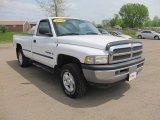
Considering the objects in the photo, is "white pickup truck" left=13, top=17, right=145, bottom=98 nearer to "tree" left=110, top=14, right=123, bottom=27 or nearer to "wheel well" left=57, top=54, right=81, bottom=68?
"wheel well" left=57, top=54, right=81, bottom=68

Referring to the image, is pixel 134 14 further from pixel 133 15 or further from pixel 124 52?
pixel 124 52

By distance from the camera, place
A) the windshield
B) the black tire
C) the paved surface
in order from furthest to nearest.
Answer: the black tire < the windshield < the paved surface

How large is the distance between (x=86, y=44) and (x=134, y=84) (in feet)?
6.98

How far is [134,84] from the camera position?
5824 mm

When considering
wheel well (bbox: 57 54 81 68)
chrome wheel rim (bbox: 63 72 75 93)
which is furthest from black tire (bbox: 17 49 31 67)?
chrome wheel rim (bbox: 63 72 75 93)

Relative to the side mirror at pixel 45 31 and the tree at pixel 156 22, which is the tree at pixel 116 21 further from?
the side mirror at pixel 45 31

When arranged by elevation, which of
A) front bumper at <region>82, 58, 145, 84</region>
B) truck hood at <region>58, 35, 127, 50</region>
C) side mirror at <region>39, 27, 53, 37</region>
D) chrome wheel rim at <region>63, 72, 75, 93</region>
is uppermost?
side mirror at <region>39, 27, 53, 37</region>

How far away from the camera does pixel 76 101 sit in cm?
468

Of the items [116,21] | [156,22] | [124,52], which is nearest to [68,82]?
[124,52]

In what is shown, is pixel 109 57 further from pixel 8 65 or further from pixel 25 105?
pixel 8 65

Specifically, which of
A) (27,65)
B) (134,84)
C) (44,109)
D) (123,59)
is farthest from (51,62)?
(27,65)

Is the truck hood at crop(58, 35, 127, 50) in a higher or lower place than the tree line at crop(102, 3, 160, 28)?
lower

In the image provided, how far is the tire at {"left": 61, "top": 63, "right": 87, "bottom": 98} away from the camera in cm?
456

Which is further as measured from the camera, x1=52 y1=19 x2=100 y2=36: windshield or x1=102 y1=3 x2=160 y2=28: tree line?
x1=102 y1=3 x2=160 y2=28: tree line
